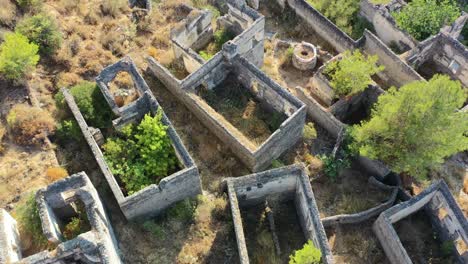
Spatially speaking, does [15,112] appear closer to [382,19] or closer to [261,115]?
[261,115]

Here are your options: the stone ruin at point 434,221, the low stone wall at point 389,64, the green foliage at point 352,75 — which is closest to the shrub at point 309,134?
the green foliage at point 352,75

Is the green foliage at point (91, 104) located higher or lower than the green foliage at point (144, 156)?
higher

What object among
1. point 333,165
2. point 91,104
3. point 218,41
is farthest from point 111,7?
point 333,165

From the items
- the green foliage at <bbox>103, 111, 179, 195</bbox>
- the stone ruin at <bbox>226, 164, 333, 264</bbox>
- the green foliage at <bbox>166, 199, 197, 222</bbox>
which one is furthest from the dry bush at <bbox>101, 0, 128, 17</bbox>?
the stone ruin at <bbox>226, 164, 333, 264</bbox>

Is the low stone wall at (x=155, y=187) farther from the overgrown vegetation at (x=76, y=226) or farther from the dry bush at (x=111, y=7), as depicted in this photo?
the dry bush at (x=111, y=7)

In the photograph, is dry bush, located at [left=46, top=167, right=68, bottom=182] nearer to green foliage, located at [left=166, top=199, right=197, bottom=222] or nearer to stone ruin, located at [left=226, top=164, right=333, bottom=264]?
green foliage, located at [left=166, top=199, right=197, bottom=222]

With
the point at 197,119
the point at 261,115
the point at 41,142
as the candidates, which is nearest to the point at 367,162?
the point at 261,115
